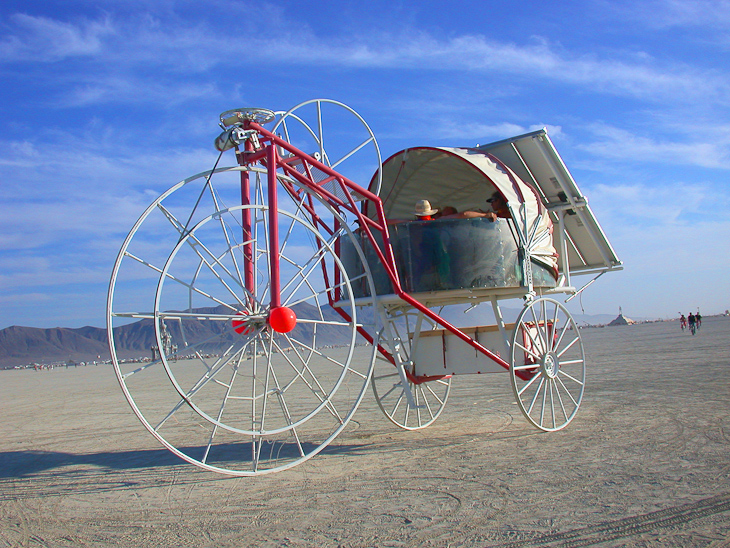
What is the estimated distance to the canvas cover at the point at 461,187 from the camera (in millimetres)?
9133

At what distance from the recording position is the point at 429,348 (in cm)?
977

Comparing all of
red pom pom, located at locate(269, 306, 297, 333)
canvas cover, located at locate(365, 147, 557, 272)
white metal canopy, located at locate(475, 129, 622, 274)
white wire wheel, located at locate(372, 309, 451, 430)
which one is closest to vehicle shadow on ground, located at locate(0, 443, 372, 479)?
white wire wheel, located at locate(372, 309, 451, 430)

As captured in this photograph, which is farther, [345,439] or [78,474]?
[345,439]

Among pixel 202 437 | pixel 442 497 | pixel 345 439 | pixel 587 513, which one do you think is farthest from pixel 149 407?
pixel 587 513

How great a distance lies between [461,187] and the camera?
37.4 ft

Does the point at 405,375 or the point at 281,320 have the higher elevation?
the point at 281,320

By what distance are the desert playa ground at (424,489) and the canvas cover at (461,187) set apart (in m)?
3.03

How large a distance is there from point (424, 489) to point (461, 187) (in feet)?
21.2

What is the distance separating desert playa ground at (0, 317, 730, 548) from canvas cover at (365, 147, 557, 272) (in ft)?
9.93

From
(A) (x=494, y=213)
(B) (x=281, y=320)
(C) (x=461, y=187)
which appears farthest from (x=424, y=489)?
(C) (x=461, y=187)

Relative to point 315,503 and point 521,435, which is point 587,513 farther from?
point 521,435

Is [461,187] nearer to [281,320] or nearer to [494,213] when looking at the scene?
[494,213]

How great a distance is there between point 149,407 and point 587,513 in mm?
13673

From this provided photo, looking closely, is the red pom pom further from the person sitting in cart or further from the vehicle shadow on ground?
the person sitting in cart
